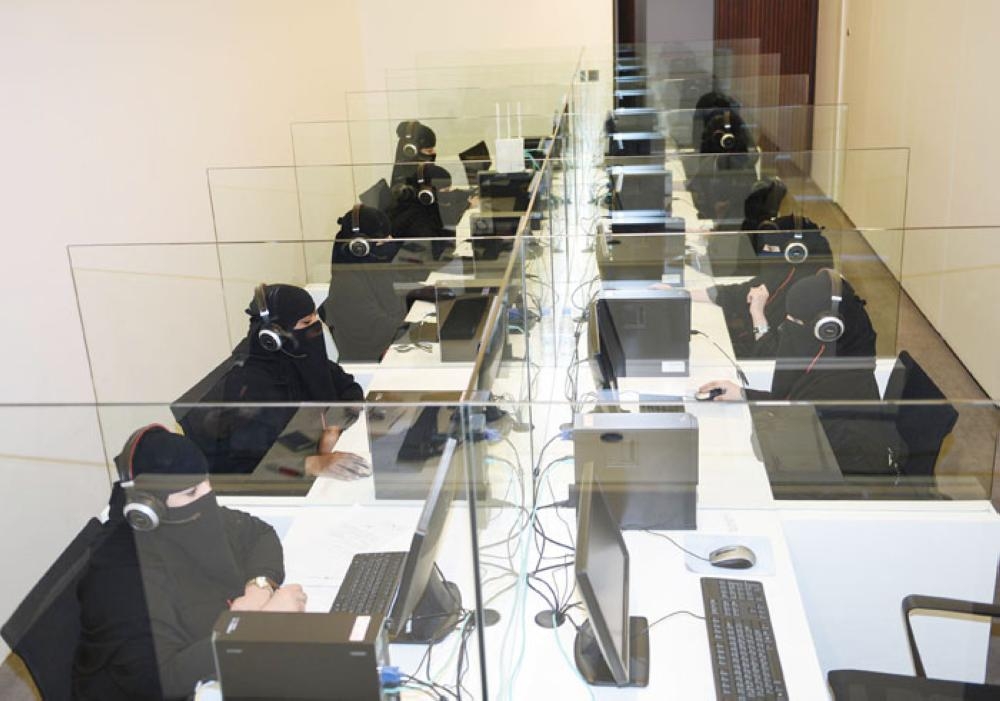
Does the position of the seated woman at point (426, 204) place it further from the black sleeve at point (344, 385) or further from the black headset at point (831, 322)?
the black headset at point (831, 322)

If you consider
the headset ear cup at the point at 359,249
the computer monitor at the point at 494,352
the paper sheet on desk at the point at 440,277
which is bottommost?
the paper sheet on desk at the point at 440,277

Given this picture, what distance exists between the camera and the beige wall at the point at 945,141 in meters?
4.24

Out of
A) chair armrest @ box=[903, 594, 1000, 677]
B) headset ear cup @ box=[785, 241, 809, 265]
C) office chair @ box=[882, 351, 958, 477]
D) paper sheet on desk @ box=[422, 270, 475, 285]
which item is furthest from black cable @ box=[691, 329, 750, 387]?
chair armrest @ box=[903, 594, 1000, 677]

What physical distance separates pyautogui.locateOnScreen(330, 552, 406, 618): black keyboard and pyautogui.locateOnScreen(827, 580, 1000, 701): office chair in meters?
0.89

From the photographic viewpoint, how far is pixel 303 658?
4.28 ft

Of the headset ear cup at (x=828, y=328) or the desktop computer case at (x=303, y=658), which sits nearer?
the desktop computer case at (x=303, y=658)

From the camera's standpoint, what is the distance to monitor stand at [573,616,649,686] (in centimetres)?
169

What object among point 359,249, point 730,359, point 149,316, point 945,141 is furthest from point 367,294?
point 945,141

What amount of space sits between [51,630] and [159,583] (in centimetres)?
21

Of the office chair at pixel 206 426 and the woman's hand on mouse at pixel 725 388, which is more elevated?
the office chair at pixel 206 426

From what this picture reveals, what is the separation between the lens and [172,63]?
442cm

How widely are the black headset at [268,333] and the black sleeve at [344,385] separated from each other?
0.21 m

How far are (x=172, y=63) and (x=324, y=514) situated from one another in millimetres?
3000

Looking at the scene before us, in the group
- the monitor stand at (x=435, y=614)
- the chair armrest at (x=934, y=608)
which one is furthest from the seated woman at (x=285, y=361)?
the chair armrest at (x=934, y=608)
